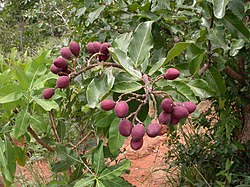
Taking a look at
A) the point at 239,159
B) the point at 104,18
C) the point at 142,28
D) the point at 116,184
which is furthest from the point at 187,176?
the point at 142,28

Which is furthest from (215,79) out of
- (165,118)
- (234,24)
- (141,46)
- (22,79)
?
(22,79)

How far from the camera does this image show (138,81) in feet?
2.88

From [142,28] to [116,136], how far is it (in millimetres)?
283

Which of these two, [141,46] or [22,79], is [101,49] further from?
[22,79]

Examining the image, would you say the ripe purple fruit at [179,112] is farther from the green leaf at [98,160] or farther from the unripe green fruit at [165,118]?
the green leaf at [98,160]

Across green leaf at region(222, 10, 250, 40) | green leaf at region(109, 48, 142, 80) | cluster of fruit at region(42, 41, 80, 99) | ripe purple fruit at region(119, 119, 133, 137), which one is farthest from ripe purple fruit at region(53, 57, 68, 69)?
green leaf at region(222, 10, 250, 40)

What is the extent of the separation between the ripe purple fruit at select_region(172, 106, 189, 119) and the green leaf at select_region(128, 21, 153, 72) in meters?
0.19

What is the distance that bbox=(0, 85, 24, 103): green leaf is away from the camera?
1.07 meters

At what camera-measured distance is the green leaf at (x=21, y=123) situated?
3.70ft

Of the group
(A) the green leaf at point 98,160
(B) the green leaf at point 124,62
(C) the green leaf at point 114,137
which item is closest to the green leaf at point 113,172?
(A) the green leaf at point 98,160

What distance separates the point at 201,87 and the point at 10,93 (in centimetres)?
52

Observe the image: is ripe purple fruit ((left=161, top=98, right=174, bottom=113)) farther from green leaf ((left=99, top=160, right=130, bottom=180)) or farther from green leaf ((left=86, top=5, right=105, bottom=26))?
green leaf ((left=86, top=5, right=105, bottom=26))

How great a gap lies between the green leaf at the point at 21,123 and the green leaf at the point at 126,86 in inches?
14.9

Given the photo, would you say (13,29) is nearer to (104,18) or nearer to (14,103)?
(104,18)
